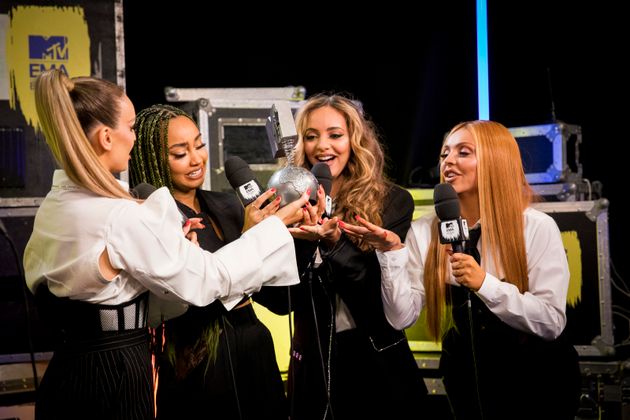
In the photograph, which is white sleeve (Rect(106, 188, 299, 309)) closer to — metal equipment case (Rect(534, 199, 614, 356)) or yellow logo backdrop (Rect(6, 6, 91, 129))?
yellow logo backdrop (Rect(6, 6, 91, 129))

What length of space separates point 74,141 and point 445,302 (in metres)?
1.51

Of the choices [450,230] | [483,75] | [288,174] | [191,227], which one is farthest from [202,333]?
[483,75]

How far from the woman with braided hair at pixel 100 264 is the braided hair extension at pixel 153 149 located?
33cm

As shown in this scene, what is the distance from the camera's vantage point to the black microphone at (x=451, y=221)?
7.73ft

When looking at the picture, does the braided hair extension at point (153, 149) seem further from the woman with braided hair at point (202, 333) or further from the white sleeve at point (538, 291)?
the white sleeve at point (538, 291)

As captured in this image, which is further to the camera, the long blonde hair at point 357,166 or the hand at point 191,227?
the long blonde hair at point 357,166

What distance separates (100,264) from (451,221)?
1.16 m

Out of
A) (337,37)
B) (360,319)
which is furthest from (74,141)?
(337,37)

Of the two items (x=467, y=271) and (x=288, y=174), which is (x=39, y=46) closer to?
(x=288, y=174)

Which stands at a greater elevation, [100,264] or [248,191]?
[248,191]

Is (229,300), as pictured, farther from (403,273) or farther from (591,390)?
(591,390)

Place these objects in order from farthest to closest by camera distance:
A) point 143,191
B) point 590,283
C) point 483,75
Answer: point 483,75 < point 590,283 < point 143,191

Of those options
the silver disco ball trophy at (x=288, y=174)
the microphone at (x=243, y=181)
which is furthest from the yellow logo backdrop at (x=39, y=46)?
the microphone at (x=243, y=181)

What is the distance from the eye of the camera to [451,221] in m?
2.37
